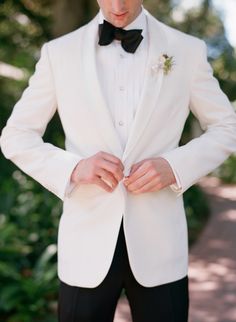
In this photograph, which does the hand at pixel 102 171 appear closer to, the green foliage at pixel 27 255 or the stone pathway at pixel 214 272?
the green foliage at pixel 27 255

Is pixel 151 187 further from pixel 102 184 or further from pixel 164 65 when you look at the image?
pixel 164 65

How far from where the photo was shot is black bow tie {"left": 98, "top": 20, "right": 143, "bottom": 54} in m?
1.76

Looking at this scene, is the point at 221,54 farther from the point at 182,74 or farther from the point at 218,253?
the point at 182,74

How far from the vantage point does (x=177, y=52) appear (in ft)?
5.99

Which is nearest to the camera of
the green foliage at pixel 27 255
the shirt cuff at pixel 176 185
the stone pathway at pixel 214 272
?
the shirt cuff at pixel 176 185

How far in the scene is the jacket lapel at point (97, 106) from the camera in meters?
1.72

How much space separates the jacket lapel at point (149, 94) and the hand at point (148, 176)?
8 cm

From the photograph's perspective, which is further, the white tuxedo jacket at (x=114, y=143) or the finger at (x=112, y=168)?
the white tuxedo jacket at (x=114, y=143)

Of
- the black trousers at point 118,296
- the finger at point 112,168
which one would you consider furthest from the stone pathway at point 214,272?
the finger at point 112,168

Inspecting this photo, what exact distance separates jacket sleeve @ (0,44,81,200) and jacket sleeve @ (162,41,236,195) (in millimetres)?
326

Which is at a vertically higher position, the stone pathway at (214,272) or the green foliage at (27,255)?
the green foliage at (27,255)

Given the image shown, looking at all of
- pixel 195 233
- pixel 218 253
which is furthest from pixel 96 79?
pixel 195 233

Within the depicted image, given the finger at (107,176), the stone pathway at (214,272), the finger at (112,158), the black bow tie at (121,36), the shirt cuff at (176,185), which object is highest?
the black bow tie at (121,36)

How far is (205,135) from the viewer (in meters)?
1.81
